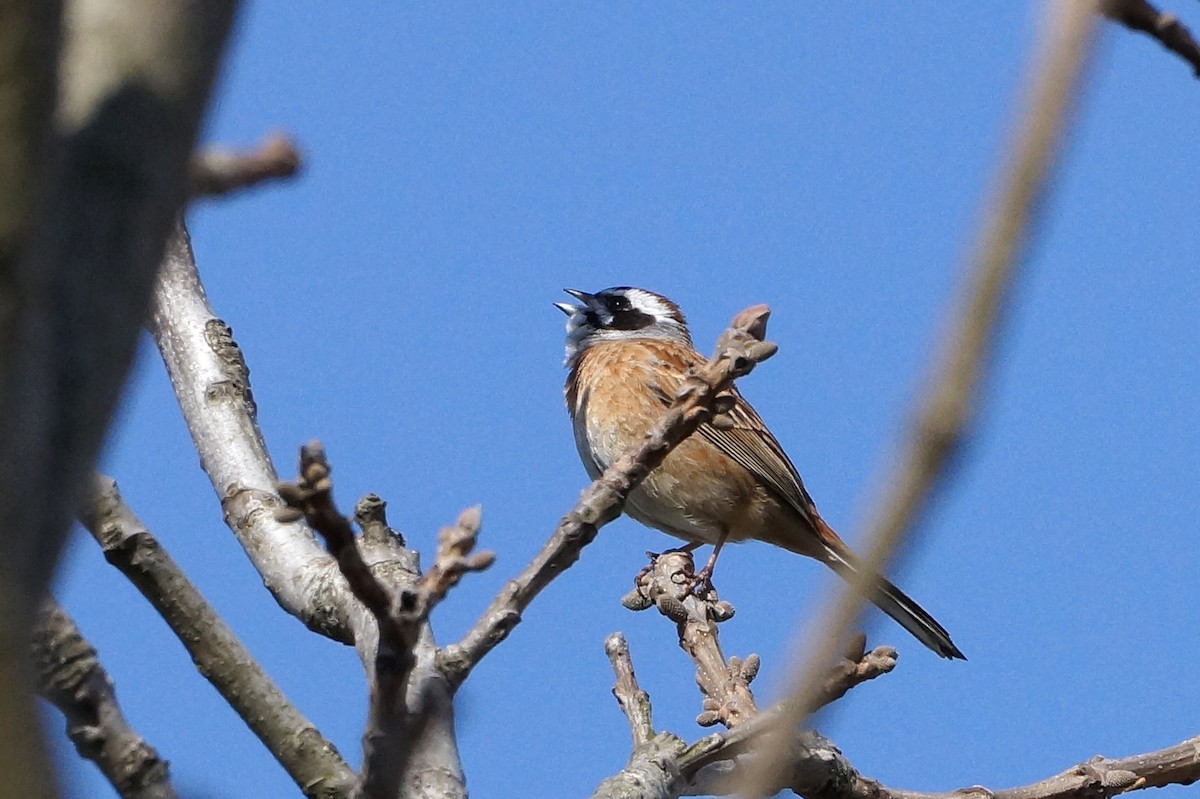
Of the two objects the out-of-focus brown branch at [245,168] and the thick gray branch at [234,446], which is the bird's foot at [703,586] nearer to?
the thick gray branch at [234,446]

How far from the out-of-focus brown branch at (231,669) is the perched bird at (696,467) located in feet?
15.9

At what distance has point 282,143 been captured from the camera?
2197mm

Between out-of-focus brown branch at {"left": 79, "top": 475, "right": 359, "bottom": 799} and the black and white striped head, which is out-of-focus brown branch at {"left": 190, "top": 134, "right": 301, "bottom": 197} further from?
the black and white striped head

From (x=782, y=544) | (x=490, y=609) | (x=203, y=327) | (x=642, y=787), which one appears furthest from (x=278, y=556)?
(x=782, y=544)

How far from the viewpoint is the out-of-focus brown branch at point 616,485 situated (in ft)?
9.59

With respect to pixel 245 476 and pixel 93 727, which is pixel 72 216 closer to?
pixel 93 727

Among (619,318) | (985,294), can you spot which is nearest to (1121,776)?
(985,294)

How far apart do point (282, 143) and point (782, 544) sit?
6763 mm

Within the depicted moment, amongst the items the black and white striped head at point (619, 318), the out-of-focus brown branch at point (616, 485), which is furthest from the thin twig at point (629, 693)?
the black and white striped head at point (619, 318)

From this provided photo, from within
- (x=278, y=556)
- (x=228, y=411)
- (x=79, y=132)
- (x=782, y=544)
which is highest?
(x=782, y=544)

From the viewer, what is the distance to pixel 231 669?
10.2 ft

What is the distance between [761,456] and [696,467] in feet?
1.55

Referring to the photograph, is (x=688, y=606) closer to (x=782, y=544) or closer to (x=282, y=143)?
(x=782, y=544)

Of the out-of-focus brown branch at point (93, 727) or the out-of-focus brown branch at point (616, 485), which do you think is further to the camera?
the out-of-focus brown branch at point (616, 485)
